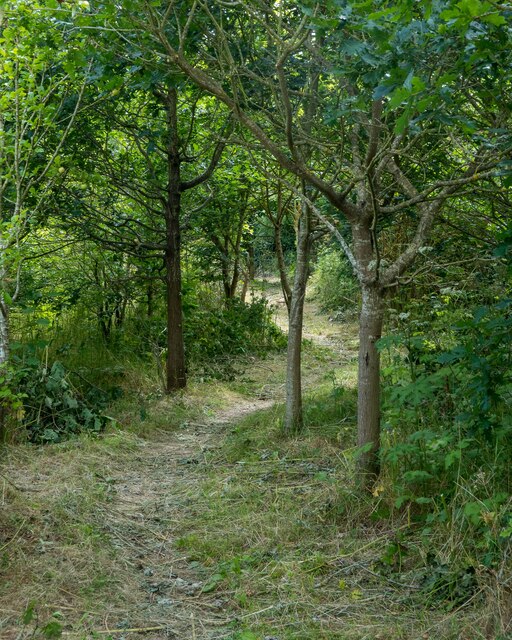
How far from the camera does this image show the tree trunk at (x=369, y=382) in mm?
4961

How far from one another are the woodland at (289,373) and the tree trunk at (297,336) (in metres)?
0.02

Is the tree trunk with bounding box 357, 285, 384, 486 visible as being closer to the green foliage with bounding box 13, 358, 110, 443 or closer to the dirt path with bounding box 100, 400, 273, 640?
the dirt path with bounding box 100, 400, 273, 640

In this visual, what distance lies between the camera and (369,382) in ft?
16.4

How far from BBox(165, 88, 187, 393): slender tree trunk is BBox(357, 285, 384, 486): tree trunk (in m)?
4.69

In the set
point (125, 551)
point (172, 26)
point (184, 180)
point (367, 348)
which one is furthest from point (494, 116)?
point (184, 180)

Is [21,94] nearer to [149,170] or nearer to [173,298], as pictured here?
[149,170]

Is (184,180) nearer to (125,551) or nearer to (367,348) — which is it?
(367,348)

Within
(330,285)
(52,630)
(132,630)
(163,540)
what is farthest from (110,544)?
(330,285)

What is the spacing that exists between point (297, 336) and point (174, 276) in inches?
109

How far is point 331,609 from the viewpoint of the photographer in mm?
3814

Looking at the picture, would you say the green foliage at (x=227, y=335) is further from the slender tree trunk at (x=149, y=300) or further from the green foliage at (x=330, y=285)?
the green foliage at (x=330, y=285)

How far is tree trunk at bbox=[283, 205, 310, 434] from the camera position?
7020 millimetres

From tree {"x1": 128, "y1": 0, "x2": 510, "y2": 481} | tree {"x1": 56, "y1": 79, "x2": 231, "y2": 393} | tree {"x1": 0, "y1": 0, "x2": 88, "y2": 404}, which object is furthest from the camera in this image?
tree {"x1": 56, "y1": 79, "x2": 231, "y2": 393}

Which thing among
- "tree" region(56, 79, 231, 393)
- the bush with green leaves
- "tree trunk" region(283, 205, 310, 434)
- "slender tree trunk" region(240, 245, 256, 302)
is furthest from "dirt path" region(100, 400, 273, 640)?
"slender tree trunk" region(240, 245, 256, 302)
